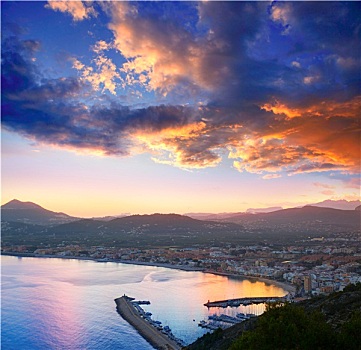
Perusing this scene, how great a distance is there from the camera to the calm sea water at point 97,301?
86.3 feet

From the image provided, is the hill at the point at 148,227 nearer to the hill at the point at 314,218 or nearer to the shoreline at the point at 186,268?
the hill at the point at 314,218

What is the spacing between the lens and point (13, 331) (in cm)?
2786

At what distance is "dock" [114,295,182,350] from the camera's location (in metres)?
24.4

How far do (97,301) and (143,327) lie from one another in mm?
10752

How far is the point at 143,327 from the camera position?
1121 inches

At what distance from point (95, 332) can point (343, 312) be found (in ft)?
61.0

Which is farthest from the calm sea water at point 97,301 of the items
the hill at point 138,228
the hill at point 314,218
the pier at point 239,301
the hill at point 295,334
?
the hill at point 314,218

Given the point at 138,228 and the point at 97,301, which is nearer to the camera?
the point at 97,301

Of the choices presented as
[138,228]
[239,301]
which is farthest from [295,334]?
[138,228]

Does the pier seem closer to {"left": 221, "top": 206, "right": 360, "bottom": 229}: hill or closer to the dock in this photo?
the dock

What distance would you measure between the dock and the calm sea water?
0.49m

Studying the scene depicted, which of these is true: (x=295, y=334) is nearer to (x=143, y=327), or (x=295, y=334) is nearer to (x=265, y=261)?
(x=143, y=327)

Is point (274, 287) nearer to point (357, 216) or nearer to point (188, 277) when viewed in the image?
point (188, 277)

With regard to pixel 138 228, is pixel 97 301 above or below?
below
